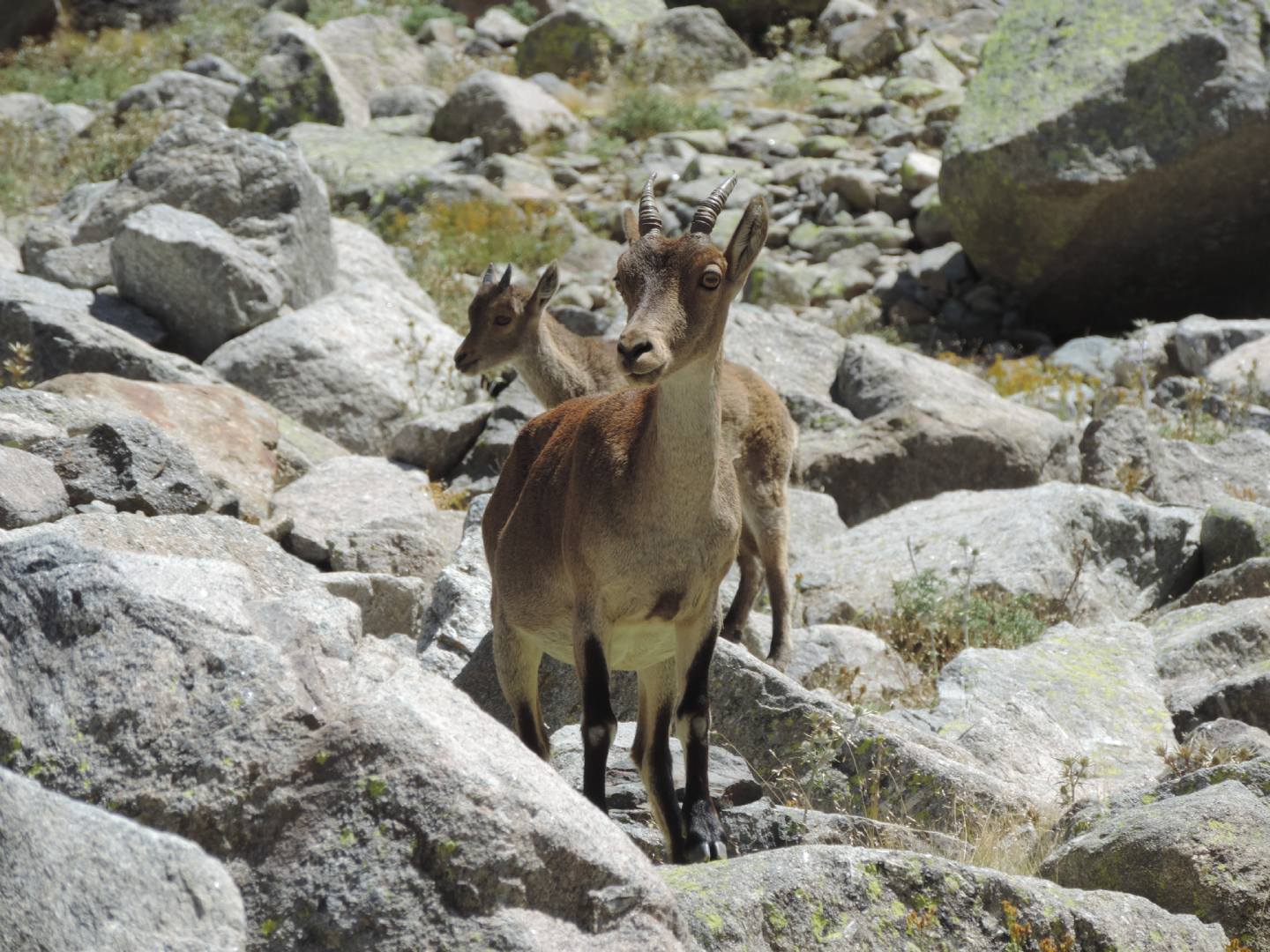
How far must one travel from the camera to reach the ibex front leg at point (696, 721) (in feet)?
18.1

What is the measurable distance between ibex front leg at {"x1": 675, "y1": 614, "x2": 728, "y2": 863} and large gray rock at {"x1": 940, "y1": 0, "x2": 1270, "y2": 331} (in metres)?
12.5

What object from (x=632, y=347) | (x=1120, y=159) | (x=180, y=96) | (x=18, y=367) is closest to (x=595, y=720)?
(x=632, y=347)

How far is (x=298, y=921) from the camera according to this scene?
3270 mm

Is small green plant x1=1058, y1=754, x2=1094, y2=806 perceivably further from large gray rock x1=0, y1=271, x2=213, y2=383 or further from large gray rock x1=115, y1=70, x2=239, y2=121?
large gray rock x1=115, y1=70, x2=239, y2=121

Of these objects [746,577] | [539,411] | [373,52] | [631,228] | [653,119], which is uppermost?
[631,228]

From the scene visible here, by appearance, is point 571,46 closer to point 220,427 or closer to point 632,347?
point 220,427

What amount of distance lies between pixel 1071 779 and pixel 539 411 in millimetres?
7018

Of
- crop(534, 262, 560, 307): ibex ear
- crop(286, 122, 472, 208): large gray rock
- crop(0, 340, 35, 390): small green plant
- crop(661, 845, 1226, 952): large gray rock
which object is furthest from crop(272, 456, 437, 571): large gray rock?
crop(286, 122, 472, 208): large gray rock

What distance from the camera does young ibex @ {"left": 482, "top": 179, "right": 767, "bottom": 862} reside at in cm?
543

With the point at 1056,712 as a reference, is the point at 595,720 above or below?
above

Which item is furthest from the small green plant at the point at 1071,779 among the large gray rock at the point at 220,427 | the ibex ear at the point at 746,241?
the large gray rock at the point at 220,427

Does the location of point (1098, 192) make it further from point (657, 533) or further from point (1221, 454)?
point (657, 533)

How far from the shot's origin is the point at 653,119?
22.9 meters

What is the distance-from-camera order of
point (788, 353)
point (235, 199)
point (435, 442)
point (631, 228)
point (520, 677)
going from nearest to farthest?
point (631, 228) < point (520, 677) < point (435, 442) < point (788, 353) < point (235, 199)
